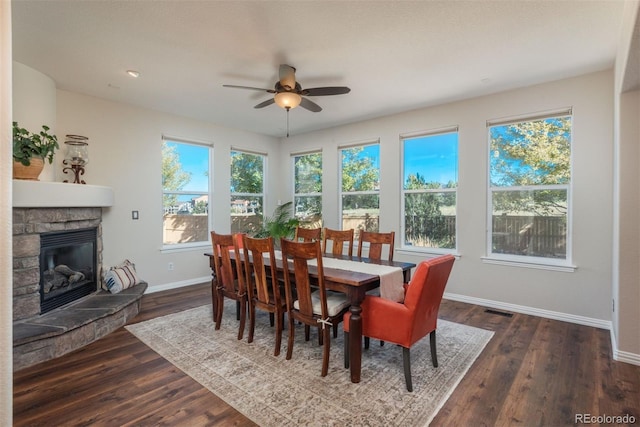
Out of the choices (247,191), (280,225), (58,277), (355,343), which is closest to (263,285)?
(355,343)

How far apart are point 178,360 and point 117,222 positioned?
251cm

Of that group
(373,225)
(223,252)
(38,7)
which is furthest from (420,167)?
(38,7)

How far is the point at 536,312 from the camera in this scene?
3.61m

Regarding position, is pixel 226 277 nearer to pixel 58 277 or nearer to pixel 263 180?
pixel 58 277

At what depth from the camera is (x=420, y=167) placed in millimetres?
4621

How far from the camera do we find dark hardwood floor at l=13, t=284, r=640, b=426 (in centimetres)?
189

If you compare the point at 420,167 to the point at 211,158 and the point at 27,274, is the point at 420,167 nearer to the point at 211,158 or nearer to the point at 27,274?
the point at 211,158

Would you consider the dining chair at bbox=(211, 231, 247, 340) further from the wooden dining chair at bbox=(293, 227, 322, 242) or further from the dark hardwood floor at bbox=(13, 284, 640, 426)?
the wooden dining chair at bbox=(293, 227, 322, 242)

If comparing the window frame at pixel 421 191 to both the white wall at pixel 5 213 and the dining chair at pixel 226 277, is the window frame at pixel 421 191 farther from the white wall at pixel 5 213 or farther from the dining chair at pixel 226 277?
the white wall at pixel 5 213

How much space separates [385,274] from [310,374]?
95cm

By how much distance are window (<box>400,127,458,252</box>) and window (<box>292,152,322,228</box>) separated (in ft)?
5.54

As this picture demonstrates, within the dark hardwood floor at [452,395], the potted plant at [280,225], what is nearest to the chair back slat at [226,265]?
the dark hardwood floor at [452,395]

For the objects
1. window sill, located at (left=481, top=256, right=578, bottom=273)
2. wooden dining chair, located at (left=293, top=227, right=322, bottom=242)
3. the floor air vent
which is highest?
wooden dining chair, located at (left=293, top=227, right=322, bottom=242)

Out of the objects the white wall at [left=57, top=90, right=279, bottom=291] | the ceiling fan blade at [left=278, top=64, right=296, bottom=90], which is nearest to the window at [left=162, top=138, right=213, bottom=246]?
the white wall at [left=57, top=90, right=279, bottom=291]
